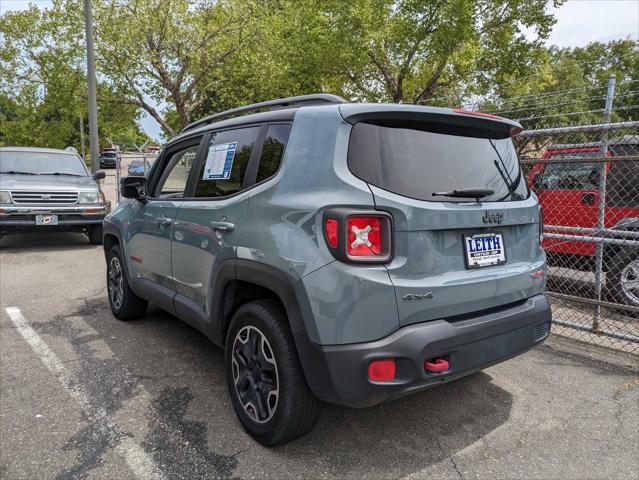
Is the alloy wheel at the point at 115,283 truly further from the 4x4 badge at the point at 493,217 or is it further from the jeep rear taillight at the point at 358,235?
the 4x4 badge at the point at 493,217

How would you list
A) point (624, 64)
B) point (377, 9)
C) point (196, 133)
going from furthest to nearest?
point (624, 64) < point (377, 9) < point (196, 133)

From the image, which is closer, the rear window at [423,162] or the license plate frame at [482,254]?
the rear window at [423,162]

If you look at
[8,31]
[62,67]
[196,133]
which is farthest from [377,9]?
[196,133]

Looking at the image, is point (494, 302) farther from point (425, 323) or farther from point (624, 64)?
point (624, 64)

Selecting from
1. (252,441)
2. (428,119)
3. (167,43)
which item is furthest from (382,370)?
(167,43)

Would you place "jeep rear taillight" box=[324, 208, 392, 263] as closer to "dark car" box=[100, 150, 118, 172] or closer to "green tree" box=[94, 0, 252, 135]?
"green tree" box=[94, 0, 252, 135]

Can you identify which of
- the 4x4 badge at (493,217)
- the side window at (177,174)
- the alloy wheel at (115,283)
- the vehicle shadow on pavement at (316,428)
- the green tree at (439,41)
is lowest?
the vehicle shadow on pavement at (316,428)

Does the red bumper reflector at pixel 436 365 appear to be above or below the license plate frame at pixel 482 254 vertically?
below

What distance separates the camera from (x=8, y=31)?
1589 cm

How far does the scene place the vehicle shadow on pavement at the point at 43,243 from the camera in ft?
29.5

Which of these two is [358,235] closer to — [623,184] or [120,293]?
[120,293]

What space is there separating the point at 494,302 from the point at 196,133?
8.16 ft

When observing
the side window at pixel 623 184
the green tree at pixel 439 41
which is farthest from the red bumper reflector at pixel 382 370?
the green tree at pixel 439 41

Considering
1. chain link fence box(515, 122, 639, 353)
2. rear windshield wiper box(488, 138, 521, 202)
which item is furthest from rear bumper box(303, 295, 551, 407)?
chain link fence box(515, 122, 639, 353)
